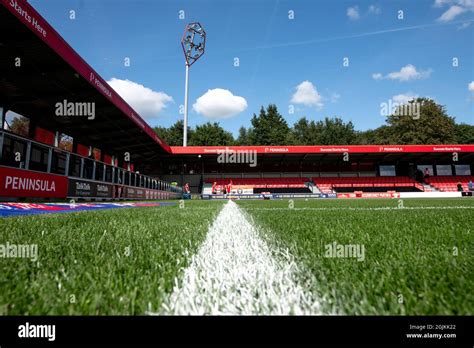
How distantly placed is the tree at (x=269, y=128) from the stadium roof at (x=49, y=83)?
38.5 metres

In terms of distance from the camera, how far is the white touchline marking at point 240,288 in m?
0.84

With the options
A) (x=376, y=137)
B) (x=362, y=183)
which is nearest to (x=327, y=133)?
(x=376, y=137)

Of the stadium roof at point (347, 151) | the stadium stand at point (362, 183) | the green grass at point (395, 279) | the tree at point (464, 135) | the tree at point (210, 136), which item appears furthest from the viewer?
the tree at point (464, 135)

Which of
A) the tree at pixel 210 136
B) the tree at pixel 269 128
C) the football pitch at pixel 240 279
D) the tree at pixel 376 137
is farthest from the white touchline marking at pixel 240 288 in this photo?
the tree at pixel 376 137

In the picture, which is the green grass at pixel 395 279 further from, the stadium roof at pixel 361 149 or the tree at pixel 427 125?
the tree at pixel 427 125

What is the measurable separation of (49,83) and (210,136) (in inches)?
1587

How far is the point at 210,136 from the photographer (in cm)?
5059

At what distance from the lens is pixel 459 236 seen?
7.09ft

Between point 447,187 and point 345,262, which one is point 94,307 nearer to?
point 345,262

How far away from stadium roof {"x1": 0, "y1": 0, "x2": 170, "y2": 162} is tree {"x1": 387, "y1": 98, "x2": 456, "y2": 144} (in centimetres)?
4736

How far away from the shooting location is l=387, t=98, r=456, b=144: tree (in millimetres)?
45188

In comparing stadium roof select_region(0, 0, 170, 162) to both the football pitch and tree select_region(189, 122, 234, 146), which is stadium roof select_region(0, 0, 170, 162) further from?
tree select_region(189, 122, 234, 146)

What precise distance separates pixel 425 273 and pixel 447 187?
4345 centimetres

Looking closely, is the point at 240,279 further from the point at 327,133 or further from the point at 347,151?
the point at 327,133
